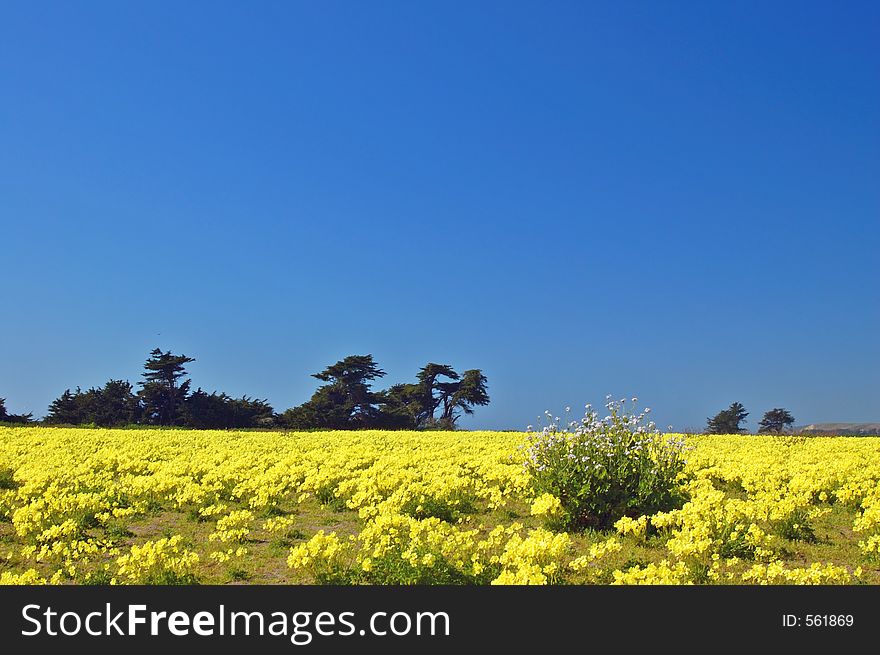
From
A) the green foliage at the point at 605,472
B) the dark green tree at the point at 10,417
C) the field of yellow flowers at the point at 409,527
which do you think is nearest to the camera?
the field of yellow flowers at the point at 409,527

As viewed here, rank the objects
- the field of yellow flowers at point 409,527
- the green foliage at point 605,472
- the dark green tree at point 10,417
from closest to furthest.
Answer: the field of yellow flowers at point 409,527, the green foliage at point 605,472, the dark green tree at point 10,417

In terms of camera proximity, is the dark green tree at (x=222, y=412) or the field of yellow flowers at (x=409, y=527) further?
the dark green tree at (x=222, y=412)

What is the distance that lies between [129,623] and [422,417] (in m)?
53.9

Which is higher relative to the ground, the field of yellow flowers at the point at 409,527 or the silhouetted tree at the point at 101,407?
the silhouetted tree at the point at 101,407

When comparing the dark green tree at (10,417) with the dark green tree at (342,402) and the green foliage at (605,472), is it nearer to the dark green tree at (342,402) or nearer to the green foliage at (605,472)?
the dark green tree at (342,402)

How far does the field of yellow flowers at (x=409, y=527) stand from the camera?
7.43m

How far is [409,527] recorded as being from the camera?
353 inches

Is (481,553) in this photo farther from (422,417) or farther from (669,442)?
(422,417)

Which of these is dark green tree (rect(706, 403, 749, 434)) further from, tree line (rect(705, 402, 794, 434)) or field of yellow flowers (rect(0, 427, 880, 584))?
field of yellow flowers (rect(0, 427, 880, 584))

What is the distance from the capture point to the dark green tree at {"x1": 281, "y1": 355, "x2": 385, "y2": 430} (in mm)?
53438

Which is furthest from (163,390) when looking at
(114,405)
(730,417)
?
Answer: (730,417)

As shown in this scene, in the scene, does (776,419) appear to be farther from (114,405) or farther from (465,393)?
(114,405)

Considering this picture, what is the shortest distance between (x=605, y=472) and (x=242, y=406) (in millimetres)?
47556

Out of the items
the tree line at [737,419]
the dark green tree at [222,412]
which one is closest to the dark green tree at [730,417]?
the tree line at [737,419]
